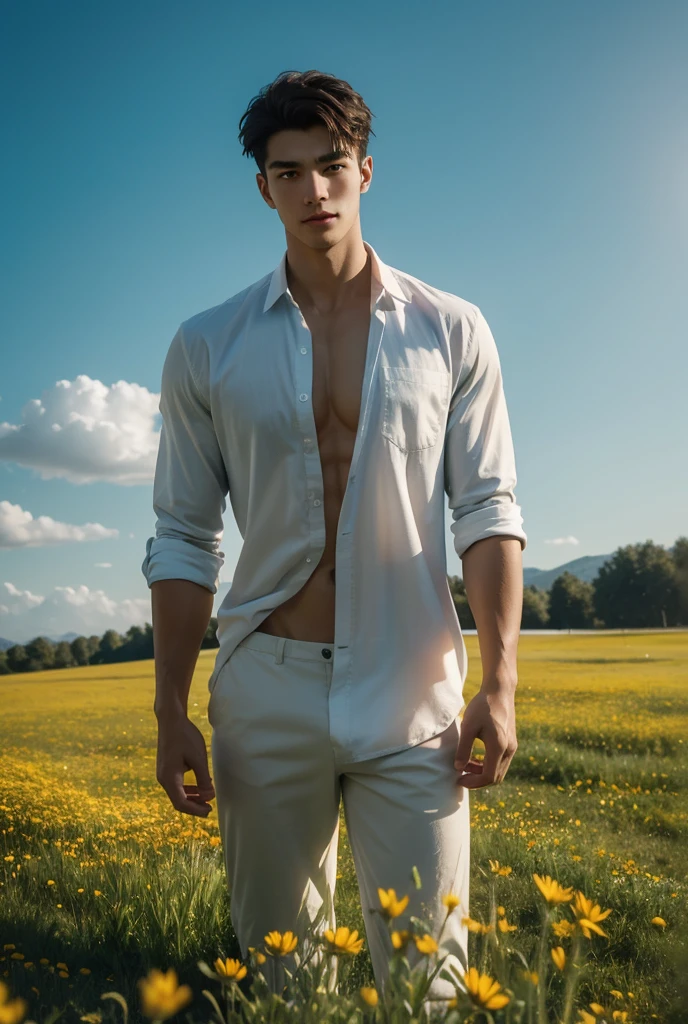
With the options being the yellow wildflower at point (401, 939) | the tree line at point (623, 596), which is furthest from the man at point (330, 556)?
the tree line at point (623, 596)

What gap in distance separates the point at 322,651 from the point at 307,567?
0.20m

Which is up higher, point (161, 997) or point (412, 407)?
point (412, 407)

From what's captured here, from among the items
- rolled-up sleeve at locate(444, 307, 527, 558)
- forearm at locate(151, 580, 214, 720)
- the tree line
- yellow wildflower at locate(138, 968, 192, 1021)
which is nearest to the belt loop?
forearm at locate(151, 580, 214, 720)

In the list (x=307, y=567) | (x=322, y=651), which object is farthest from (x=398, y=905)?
(x=307, y=567)

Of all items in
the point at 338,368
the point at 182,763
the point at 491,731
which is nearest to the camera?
the point at 491,731

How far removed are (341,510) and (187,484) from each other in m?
0.45

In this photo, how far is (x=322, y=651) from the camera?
6.13 feet

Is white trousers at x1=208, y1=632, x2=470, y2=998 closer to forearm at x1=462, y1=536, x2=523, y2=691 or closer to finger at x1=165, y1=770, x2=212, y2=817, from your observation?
finger at x1=165, y1=770, x2=212, y2=817

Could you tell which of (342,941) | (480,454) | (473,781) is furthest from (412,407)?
(342,941)

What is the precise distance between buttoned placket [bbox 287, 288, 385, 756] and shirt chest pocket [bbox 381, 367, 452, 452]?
49 mm

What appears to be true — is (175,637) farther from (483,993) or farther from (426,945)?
(483,993)

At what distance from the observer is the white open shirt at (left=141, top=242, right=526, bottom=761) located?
187 cm

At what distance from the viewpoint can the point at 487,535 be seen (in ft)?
6.15

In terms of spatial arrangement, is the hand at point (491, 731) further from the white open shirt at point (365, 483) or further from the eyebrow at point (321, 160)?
the eyebrow at point (321, 160)
